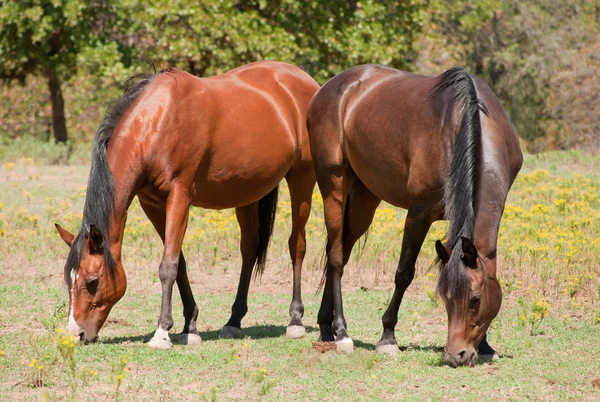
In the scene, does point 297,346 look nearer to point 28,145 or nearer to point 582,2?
point 28,145

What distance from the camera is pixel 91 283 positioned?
6430mm

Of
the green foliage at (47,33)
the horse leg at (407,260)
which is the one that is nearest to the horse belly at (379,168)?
the horse leg at (407,260)

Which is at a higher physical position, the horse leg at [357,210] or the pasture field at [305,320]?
the horse leg at [357,210]

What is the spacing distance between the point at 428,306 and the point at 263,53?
12.1 metres

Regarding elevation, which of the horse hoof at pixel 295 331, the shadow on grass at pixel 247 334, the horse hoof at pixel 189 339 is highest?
the horse hoof at pixel 189 339

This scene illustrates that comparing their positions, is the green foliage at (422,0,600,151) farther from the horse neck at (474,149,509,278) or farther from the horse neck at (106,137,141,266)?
the horse neck at (474,149,509,278)

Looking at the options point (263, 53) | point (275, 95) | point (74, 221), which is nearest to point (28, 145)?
point (263, 53)

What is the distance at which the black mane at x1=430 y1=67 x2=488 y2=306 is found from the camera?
555 centimetres

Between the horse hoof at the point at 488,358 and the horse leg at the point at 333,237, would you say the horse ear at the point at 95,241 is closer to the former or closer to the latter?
the horse leg at the point at 333,237

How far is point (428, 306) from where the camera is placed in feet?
26.7

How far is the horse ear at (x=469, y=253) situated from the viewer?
17.9ft

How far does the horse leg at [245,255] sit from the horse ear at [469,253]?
2.53 meters

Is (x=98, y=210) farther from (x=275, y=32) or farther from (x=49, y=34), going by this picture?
(x=49, y=34)

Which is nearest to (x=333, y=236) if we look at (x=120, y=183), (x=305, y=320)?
(x=305, y=320)
